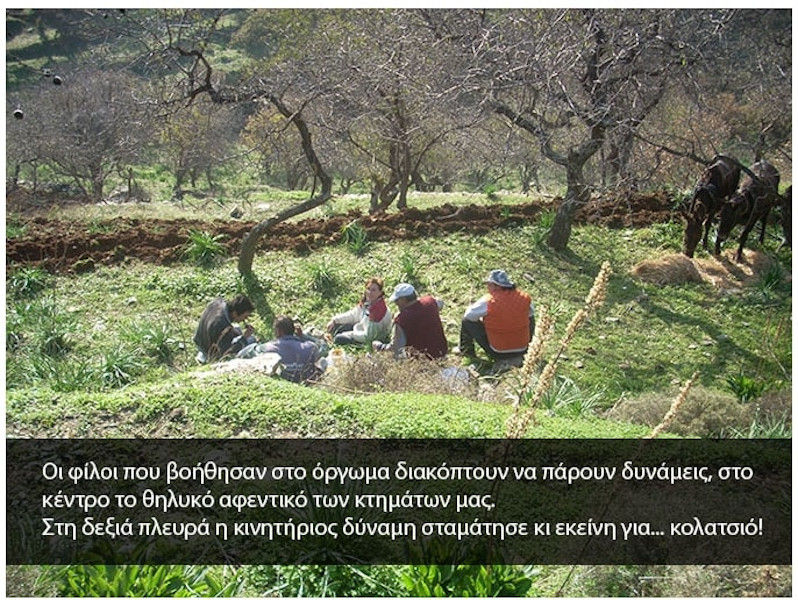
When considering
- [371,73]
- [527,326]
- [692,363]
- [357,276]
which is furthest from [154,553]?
[371,73]

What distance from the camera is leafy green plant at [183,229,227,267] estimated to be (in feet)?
36.5

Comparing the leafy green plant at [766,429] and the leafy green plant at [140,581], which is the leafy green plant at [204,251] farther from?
the leafy green plant at [140,581]

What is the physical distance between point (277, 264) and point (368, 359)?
14.9 ft

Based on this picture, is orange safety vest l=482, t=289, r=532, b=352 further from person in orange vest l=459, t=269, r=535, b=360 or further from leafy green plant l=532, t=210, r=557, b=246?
leafy green plant l=532, t=210, r=557, b=246

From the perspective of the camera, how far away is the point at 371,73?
10445 mm

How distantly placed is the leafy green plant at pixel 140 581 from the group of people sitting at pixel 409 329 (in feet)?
11.9

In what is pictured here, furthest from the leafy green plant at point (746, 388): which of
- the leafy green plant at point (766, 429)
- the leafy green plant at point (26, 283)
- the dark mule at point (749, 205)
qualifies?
the leafy green plant at point (26, 283)

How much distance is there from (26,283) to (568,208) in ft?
24.9

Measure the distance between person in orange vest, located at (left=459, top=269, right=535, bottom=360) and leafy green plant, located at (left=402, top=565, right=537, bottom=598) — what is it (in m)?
4.39

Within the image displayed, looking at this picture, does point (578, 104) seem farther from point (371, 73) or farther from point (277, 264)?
point (277, 264)

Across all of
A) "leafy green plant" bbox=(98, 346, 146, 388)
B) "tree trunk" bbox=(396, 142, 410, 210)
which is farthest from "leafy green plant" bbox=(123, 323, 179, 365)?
"tree trunk" bbox=(396, 142, 410, 210)

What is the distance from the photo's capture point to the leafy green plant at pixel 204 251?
11117 millimetres

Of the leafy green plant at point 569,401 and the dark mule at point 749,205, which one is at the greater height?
the dark mule at point 749,205

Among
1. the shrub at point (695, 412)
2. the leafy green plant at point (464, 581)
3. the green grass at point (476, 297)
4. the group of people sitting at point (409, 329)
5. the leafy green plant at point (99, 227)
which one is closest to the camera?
the leafy green plant at point (464, 581)
